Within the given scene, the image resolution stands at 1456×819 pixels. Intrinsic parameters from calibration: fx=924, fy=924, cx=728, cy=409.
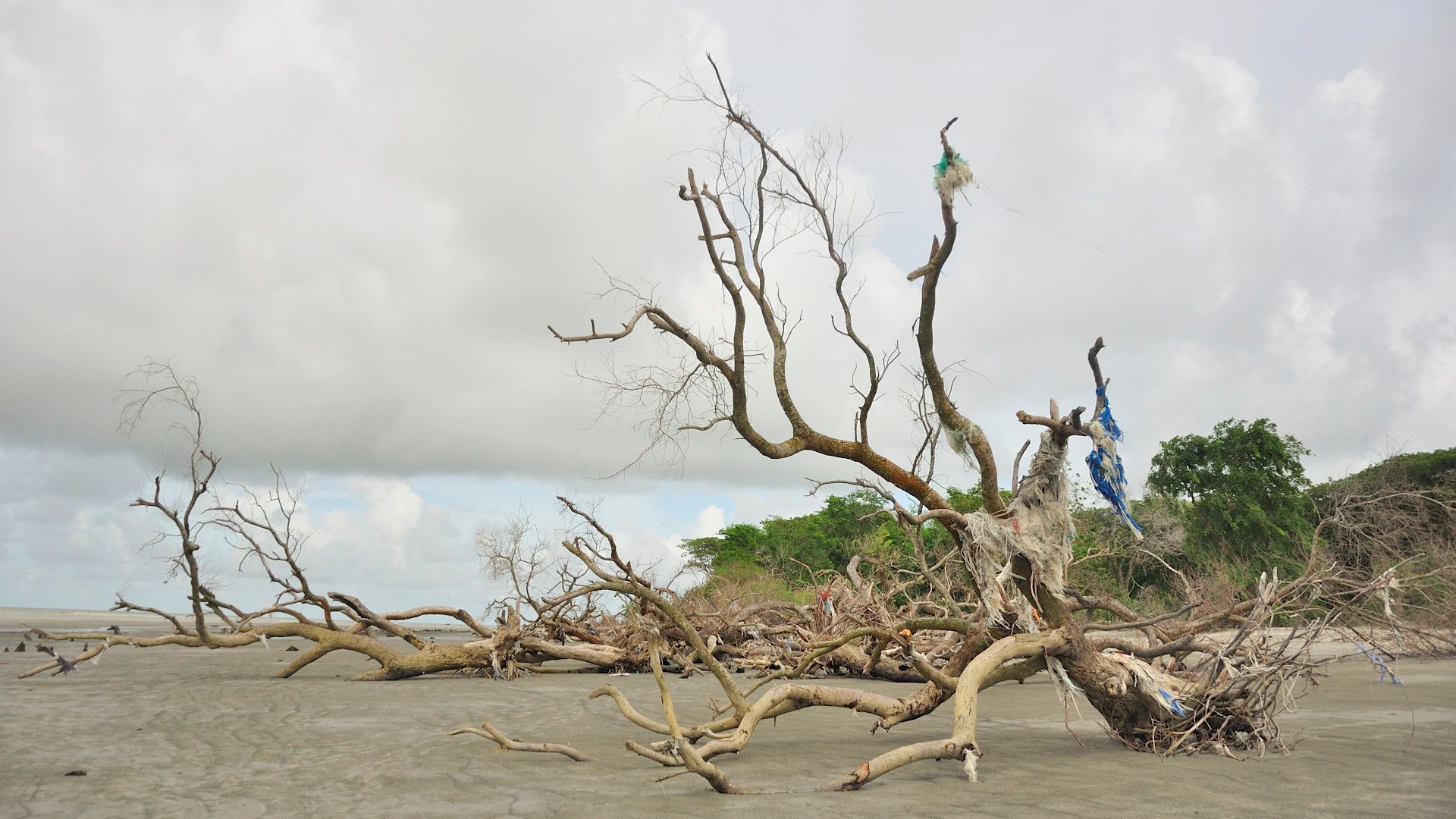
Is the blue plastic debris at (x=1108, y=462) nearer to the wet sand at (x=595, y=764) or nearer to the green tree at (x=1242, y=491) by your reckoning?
the wet sand at (x=595, y=764)

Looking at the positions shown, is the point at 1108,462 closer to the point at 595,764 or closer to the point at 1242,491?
the point at 595,764

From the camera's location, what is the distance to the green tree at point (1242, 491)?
27391 millimetres

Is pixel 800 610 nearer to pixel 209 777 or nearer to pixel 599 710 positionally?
pixel 599 710

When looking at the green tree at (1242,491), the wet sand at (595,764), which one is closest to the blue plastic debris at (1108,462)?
the wet sand at (595,764)

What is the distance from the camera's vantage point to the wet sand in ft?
16.0

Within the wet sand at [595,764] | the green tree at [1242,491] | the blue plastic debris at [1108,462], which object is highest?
the green tree at [1242,491]

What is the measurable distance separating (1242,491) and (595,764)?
91.1 ft

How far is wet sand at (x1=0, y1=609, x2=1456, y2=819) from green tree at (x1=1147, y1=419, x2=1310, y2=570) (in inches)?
731

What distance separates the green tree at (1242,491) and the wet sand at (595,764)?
1857 cm

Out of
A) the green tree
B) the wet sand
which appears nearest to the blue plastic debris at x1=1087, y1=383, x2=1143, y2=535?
the wet sand

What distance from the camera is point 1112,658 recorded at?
6.53 meters

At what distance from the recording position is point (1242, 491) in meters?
28.4

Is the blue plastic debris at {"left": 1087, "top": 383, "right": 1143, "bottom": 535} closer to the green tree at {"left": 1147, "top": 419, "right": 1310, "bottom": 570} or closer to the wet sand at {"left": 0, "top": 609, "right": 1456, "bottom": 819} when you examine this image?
the wet sand at {"left": 0, "top": 609, "right": 1456, "bottom": 819}

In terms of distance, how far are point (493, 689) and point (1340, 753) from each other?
8.76m
